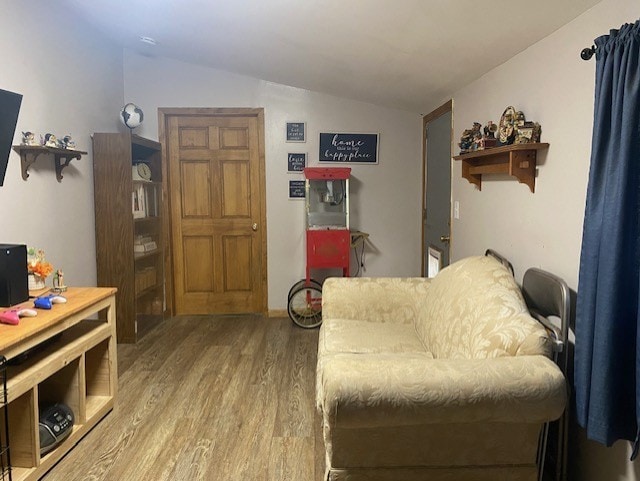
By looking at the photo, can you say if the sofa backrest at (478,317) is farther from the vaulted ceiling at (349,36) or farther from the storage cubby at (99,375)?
the storage cubby at (99,375)

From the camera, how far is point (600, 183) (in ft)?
5.08

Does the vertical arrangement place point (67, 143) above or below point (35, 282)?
above

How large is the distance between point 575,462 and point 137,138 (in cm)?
373

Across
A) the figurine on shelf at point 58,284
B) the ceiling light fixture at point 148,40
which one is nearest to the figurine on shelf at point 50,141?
the figurine on shelf at point 58,284

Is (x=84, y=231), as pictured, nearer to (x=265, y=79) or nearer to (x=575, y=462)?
(x=265, y=79)

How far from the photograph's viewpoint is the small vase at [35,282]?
2555 mm

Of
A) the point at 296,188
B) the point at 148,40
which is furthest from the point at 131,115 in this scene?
the point at 296,188

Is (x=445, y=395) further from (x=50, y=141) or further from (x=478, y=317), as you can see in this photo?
(x=50, y=141)

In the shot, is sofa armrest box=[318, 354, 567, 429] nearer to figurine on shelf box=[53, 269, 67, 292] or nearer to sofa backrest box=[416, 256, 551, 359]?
sofa backrest box=[416, 256, 551, 359]

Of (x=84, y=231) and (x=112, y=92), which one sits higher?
(x=112, y=92)

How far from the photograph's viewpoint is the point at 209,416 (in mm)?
2668

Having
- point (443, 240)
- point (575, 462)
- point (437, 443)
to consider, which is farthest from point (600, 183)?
point (443, 240)

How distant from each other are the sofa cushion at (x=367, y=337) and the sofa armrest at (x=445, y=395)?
867 millimetres

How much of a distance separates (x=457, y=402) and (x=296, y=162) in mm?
3417
